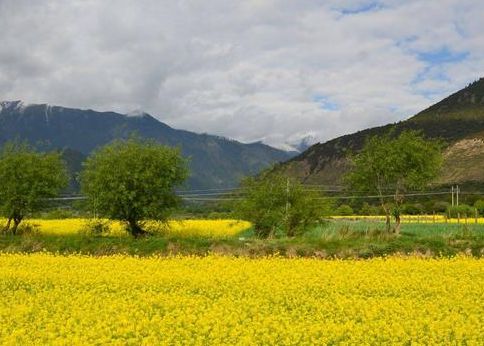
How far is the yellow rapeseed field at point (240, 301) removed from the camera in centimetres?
1205

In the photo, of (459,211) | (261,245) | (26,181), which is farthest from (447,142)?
(261,245)

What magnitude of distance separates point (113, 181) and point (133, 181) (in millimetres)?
1037

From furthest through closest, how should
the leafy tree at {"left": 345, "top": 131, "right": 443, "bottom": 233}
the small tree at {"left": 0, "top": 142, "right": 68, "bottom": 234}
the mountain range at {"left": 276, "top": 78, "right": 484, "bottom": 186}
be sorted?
the mountain range at {"left": 276, "top": 78, "right": 484, "bottom": 186} → the leafy tree at {"left": 345, "top": 131, "right": 443, "bottom": 233} → the small tree at {"left": 0, "top": 142, "right": 68, "bottom": 234}

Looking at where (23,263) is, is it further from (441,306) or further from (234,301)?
(441,306)

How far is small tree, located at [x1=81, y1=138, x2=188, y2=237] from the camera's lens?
109 ft

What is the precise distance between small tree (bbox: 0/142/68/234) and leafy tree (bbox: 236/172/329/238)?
443 inches

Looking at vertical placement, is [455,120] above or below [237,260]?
above

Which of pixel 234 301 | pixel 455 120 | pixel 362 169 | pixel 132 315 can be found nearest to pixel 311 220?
pixel 362 169

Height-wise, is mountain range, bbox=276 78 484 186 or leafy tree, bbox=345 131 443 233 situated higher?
mountain range, bbox=276 78 484 186

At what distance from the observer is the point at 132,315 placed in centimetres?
1405

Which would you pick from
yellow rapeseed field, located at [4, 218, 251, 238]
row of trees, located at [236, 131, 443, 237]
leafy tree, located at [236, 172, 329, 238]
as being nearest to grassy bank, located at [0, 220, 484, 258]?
leafy tree, located at [236, 172, 329, 238]

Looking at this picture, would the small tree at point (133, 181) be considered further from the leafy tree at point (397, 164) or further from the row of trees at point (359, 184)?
the leafy tree at point (397, 164)

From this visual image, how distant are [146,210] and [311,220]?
28.7 ft

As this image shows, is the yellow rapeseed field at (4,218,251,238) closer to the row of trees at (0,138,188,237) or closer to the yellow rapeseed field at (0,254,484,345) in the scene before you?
the row of trees at (0,138,188,237)
